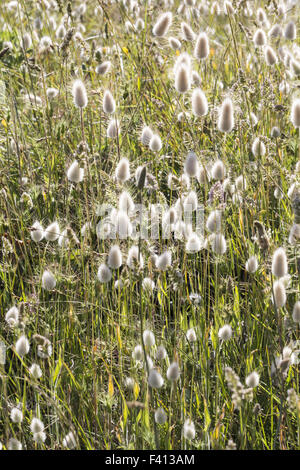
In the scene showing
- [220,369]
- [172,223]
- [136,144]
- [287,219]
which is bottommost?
[220,369]

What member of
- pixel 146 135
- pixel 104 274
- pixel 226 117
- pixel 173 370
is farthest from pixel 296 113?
pixel 173 370

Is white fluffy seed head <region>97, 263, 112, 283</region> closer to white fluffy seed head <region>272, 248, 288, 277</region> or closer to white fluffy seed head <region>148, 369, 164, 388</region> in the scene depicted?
white fluffy seed head <region>148, 369, 164, 388</region>

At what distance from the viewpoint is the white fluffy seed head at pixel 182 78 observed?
1.66 metres

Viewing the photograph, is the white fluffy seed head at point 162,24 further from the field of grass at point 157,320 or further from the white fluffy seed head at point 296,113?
the white fluffy seed head at point 296,113

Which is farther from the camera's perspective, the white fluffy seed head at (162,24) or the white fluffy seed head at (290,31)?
the white fluffy seed head at (290,31)

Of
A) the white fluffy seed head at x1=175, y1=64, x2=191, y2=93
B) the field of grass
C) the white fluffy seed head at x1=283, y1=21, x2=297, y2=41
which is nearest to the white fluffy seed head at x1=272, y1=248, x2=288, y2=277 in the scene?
the field of grass

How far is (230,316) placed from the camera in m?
1.79

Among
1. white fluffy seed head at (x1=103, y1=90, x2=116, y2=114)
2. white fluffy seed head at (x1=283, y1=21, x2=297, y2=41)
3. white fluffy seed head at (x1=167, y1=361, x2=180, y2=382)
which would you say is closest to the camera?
white fluffy seed head at (x1=167, y1=361, x2=180, y2=382)

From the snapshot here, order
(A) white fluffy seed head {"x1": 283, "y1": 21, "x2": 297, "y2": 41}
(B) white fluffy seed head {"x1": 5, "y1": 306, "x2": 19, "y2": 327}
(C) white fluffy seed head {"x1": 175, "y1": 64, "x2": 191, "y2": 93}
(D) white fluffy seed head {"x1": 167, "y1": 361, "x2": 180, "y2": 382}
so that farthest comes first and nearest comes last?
(A) white fluffy seed head {"x1": 283, "y1": 21, "x2": 297, "y2": 41} → (C) white fluffy seed head {"x1": 175, "y1": 64, "x2": 191, "y2": 93} → (B) white fluffy seed head {"x1": 5, "y1": 306, "x2": 19, "y2": 327} → (D) white fluffy seed head {"x1": 167, "y1": 361, "x2": 180, "y2": 382}

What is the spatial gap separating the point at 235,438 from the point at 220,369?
0.63ft

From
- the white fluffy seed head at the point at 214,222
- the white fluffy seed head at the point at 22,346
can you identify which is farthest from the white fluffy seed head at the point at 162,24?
the white fluffy seed head at the point at 22,346

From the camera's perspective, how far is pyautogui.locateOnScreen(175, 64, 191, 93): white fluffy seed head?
1.66 m
